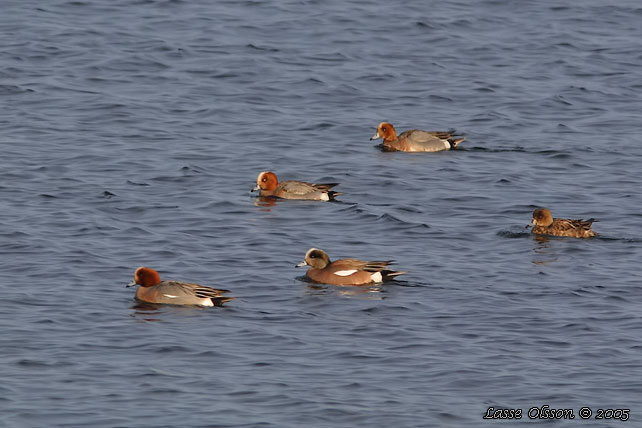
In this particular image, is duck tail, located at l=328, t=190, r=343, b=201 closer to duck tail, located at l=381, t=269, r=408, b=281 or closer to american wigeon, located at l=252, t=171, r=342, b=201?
american wigeon, located at l=252, t=171, r=342, b=201

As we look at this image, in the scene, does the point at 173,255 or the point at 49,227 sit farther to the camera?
the point at 49,227

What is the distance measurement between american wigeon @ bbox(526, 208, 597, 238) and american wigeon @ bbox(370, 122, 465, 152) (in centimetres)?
635

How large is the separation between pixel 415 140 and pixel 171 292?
36.9ft

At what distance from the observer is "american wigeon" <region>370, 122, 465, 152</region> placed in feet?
93.9

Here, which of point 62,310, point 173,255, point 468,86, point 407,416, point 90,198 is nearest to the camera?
point 407,416

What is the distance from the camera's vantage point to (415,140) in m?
28.8

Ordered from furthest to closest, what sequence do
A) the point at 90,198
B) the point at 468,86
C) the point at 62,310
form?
the point at 468,86 < the point at 90,198 < the point at 62,310

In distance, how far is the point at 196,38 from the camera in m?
38.4

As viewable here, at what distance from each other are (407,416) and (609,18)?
96.8ft

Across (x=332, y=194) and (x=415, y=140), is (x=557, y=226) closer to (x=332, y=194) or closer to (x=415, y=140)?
(x=332, y=194)

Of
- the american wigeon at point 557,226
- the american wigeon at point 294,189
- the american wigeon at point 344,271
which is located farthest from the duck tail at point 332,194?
the american wigeon at point 344,271

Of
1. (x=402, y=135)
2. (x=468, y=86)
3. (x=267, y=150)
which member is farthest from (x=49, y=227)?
(x=468, y=86)

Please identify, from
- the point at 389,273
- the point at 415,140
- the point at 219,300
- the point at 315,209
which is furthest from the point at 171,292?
the point at 415,140

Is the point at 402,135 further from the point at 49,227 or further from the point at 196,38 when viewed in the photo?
the point at 196,38
